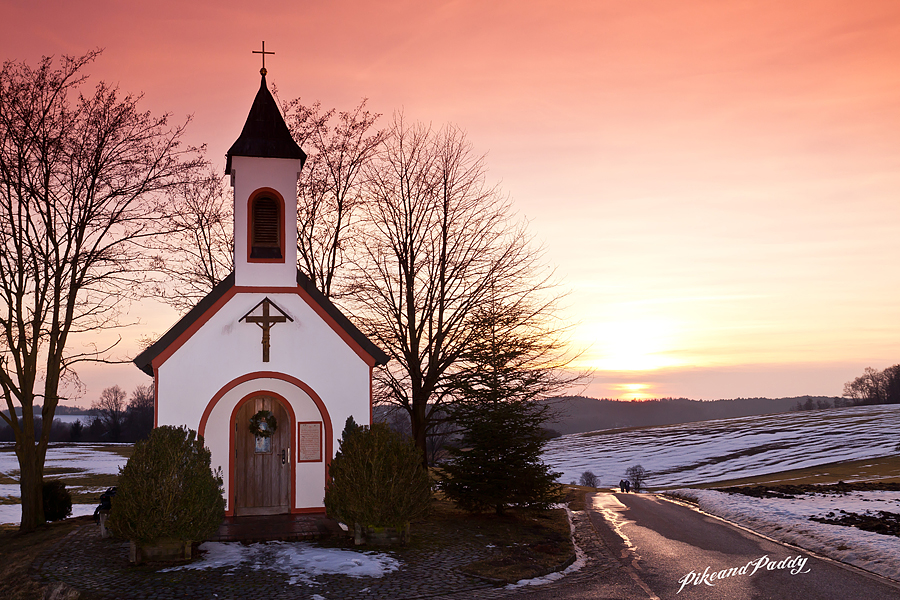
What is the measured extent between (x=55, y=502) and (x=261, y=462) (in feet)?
Result: 26.0

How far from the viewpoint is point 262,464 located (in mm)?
16031

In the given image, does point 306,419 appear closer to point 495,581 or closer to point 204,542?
point 204,542

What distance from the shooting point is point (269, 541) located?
13016 millimetres

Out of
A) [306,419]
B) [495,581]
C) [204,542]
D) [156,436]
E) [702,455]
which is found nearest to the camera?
[495,581]

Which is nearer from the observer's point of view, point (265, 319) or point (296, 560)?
point (296, 560)

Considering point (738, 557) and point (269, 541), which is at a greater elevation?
point (269, 541)

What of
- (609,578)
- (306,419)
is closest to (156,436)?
(306,419)

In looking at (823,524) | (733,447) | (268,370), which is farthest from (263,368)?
(733,447)

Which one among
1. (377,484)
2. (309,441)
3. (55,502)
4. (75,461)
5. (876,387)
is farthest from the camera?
(876,387)

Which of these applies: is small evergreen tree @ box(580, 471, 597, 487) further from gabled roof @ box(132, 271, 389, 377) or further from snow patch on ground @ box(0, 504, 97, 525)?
gabled roof @ box(132, 271, 389, 377)

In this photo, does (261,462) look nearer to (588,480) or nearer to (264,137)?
(264,137)

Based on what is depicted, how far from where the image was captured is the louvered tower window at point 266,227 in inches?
664

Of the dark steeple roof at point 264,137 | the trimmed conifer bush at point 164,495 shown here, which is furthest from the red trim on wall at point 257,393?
the dark steeple roof at point 264,137

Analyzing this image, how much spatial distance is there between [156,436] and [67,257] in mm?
10164
